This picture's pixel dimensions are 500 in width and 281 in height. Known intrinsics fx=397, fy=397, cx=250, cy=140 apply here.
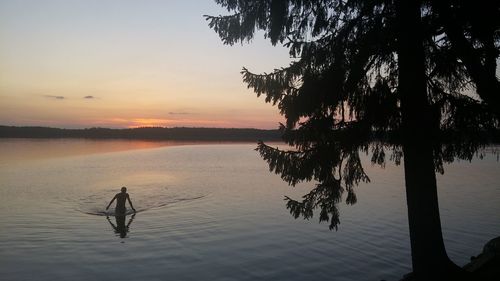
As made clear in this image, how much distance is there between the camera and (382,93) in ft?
30.6

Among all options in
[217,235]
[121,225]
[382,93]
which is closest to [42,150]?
[121,225]

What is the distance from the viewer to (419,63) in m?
9.10

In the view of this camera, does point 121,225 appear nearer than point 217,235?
No

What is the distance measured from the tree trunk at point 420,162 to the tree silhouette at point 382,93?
0.02 meters

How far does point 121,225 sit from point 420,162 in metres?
18.2

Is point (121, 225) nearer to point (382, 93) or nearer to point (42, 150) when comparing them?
point (382, 93)

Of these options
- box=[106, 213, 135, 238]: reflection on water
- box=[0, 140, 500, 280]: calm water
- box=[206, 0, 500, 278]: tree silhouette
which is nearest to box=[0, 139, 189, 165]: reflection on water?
box=[0, 140, 500, 280]: calm water

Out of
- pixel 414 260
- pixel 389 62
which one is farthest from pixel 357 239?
pixel 389 62

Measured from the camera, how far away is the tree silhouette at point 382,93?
8938 mm

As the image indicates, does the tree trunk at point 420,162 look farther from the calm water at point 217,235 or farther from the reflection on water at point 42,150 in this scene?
the reflection on water at point 42,150

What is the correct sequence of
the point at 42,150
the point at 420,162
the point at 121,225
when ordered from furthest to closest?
the point at 42,150 → the point at 121,225 → the point at 420,162

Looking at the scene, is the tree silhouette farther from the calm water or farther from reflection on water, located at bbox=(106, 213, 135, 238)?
reflection on water, located at bbox=(106, 213, 135, 238)

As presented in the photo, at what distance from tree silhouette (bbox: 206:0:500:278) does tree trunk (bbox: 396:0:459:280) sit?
0.02 metres

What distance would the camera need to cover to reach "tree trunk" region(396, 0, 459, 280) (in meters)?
9.10
